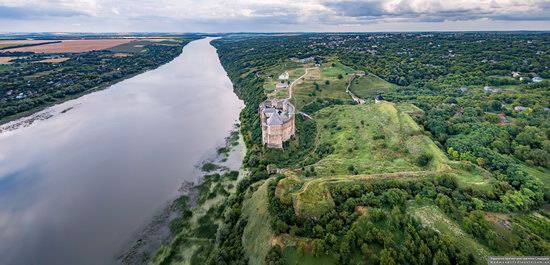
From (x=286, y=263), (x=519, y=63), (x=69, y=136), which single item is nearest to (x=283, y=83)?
(x=69, y=136)

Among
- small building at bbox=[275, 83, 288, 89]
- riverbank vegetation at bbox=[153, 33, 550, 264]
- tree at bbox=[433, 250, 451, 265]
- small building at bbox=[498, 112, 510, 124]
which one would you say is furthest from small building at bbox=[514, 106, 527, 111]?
tree at bbox=[433, 250, 451, 265]

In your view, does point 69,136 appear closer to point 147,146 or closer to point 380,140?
point 147,146

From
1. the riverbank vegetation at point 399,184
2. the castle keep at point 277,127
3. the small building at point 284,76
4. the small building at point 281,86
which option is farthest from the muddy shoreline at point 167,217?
the small building at point 284,76

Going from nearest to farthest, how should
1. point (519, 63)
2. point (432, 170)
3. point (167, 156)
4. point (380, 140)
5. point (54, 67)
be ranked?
point (432, 170)
point (380, 140)
point (167, 156)
point (519, 63)
point (54, 67)

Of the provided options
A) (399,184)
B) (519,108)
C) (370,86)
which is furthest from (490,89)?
(399,184)

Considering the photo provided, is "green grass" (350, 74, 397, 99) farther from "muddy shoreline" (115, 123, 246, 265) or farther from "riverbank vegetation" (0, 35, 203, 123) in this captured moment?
"riverbank vegetation" (0, 35, 203, 123)

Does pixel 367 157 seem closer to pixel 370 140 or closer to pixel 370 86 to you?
pixel 370 140

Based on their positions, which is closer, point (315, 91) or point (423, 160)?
point (423, 160)
